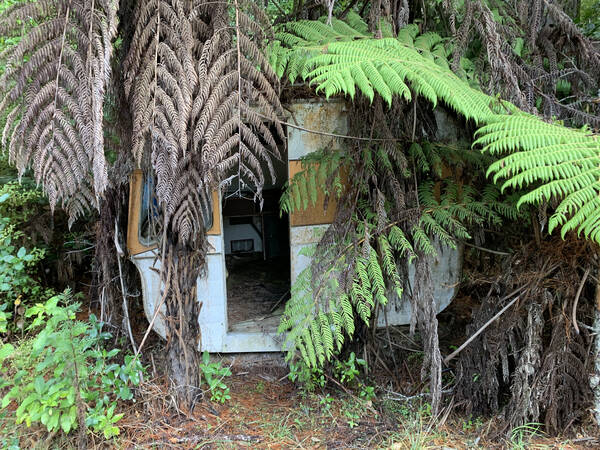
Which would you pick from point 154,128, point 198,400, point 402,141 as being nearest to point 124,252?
point 198,400

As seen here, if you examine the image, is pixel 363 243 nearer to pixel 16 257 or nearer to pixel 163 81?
pixel 163 81

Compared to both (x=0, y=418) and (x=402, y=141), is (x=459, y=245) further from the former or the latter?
(x=0, y=418)

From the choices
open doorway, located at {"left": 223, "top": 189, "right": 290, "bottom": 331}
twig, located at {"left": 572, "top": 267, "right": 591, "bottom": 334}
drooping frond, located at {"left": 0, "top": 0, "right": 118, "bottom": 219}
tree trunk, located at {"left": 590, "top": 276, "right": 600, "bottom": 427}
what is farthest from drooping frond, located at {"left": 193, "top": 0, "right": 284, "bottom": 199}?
open doorway, located at {"left": 223, "top": 189, "right": 290, "bottom": 331}

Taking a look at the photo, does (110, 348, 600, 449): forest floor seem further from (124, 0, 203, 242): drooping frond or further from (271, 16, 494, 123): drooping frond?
(271, 16, 494, 123): drooping frond

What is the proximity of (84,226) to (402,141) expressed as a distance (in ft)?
11.3

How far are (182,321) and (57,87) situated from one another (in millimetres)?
1627

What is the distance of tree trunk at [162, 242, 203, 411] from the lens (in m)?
2.98

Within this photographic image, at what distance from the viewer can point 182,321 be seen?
119 inches

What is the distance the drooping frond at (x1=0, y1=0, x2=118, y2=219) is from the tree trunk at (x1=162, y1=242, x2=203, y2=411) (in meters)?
0.86

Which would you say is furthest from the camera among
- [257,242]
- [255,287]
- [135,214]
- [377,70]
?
[257,242]

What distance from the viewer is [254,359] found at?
3.94m

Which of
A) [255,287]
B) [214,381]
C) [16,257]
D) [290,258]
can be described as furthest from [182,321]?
[255,287]

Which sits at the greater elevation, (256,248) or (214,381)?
(256,248)

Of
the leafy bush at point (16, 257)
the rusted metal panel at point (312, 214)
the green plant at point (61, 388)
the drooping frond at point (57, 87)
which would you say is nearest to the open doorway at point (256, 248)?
the rusted metal panel at point (312, 214)
